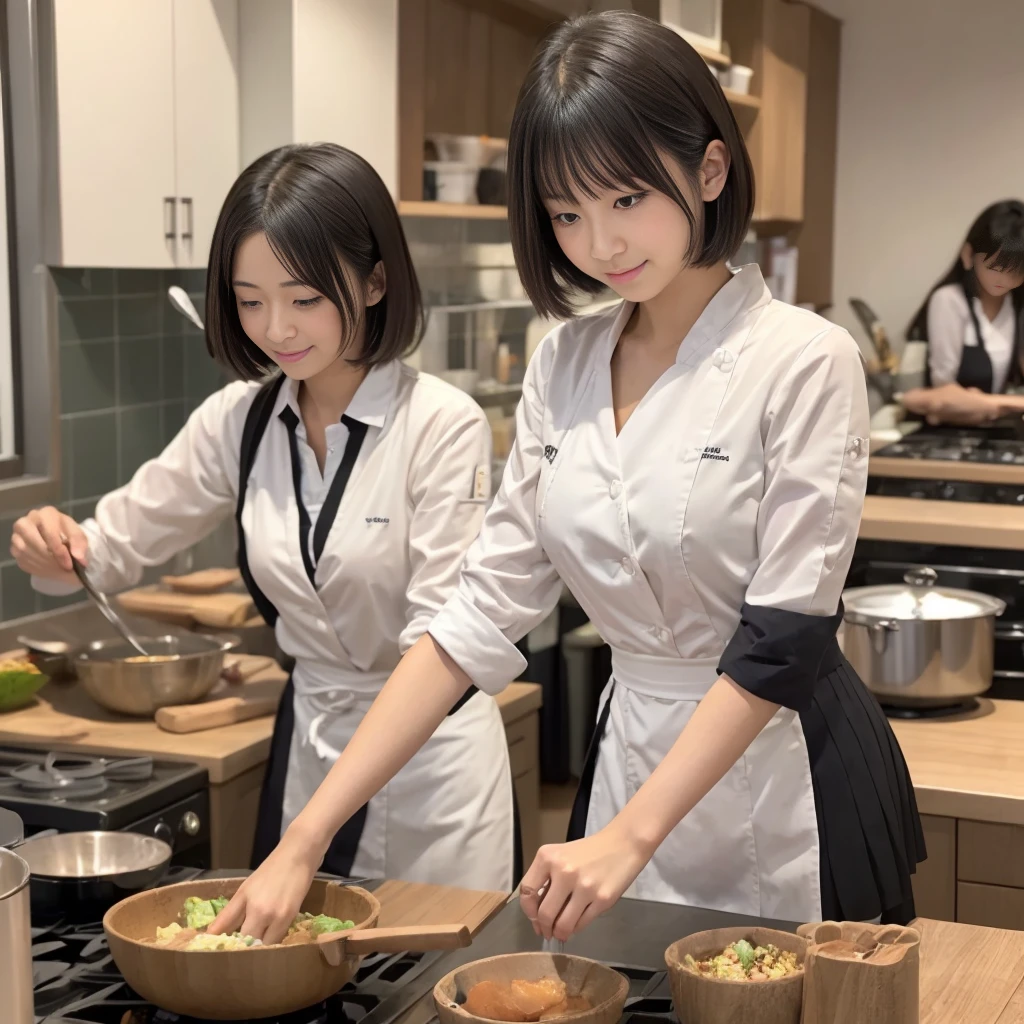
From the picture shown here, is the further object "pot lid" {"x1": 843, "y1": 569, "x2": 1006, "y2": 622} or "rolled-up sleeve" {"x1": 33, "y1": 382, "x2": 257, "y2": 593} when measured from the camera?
"pot lid" {"x1": 843, "y1": 569, "x2": 1006, "y2": 622}

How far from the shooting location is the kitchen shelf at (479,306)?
342cm

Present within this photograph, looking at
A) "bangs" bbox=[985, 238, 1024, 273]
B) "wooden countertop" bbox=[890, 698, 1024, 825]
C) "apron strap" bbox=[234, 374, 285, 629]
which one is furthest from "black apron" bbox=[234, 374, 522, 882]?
"bangs" bbox=[985, 238, 1024, 273]

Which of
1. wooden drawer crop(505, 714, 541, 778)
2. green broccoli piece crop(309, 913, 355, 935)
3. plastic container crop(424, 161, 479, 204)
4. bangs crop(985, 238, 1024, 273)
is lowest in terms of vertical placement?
wooden drawer crop(505, 714, 541, 778)

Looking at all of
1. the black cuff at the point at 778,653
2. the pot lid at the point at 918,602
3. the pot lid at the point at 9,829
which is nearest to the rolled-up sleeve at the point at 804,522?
the black cuff at the point at 778,653

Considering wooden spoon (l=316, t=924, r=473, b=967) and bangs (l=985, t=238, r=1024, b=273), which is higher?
bangs (l=985, t=238, r=1024, b=273)

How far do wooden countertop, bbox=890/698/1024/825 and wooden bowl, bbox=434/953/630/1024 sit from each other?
1.05 m

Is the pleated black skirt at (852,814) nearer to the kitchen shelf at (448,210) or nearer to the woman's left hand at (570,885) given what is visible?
the woman's left hand at (570,885)

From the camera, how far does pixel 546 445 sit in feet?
5.08

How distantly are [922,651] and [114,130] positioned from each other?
1573 millimetres

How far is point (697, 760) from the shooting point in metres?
1.27

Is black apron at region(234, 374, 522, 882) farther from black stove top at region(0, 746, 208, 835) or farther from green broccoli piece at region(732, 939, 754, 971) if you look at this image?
green broccoli piece at region(732, 939, 754, 971)

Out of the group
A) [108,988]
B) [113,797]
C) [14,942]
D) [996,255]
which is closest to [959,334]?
[996,255]

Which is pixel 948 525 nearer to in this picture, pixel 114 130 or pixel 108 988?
pixel 114 130

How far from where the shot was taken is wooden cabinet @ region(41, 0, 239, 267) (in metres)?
2.44
